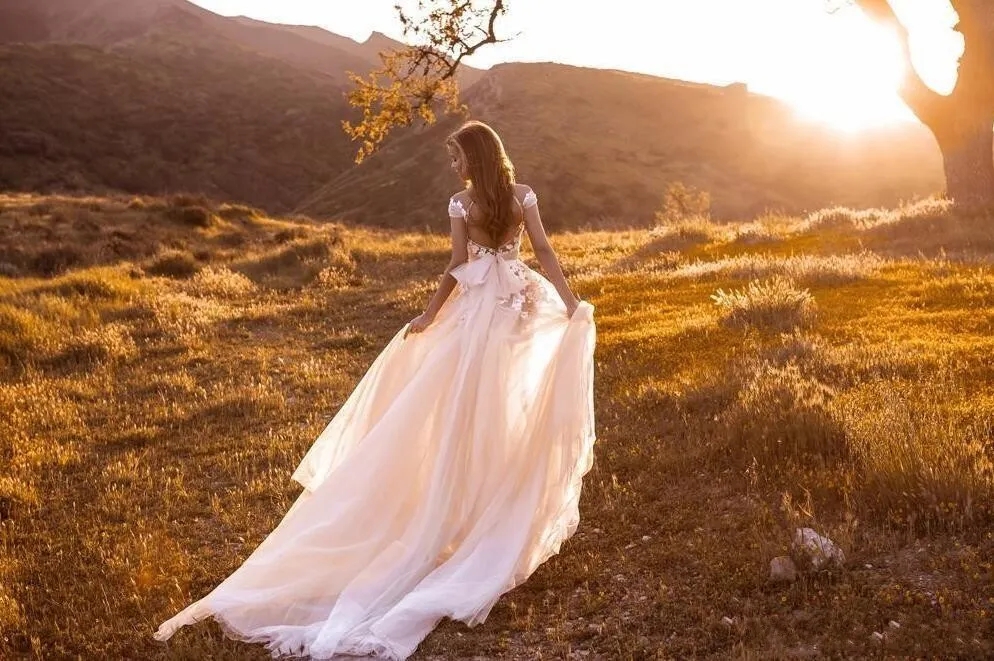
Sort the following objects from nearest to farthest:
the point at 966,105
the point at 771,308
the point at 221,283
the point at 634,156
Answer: the point at 771,308 → the point at 221,283 → the point at 966,105 → the point at 634,156

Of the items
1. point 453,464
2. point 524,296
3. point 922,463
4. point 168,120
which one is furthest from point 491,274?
point 168,120

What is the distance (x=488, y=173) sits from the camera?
571 cm

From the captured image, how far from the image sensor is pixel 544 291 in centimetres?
624

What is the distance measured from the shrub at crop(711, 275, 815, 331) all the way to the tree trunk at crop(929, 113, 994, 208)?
406 inches

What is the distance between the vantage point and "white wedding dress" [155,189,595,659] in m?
4.98

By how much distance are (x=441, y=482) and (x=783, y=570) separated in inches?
86.9

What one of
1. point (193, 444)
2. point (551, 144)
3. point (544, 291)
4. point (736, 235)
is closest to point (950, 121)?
point (736, 235)

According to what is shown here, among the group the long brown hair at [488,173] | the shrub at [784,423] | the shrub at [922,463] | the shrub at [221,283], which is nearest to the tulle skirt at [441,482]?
the long brown hair at [488,173]

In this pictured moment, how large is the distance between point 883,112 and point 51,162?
100947mm

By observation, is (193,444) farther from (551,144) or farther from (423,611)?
(551,144)

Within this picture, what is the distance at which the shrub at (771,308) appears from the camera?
1091cm

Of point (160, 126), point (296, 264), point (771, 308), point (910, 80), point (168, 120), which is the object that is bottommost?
point (296, 264)

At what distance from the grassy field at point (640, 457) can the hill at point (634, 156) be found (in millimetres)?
59289

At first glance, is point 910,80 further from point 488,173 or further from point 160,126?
point 160,126
